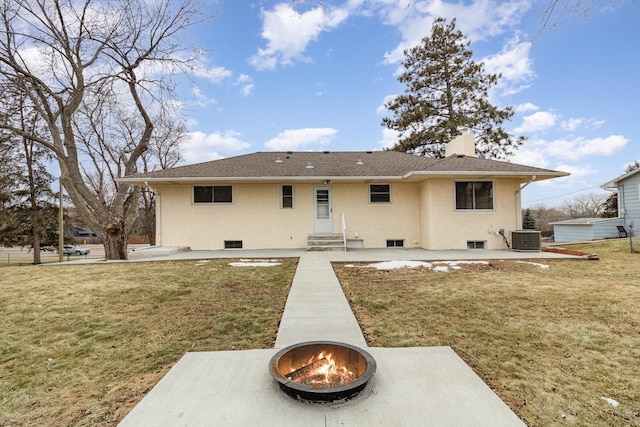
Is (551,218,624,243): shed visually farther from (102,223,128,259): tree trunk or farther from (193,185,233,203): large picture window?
(102,223,128,259): tree trunk

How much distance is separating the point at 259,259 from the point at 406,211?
5715 mm

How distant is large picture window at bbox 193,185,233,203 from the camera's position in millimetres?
10938

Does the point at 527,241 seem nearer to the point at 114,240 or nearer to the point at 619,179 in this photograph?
the point at 619,179

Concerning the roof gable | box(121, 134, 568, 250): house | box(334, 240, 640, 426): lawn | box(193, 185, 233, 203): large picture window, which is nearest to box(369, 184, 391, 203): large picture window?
box(121, 134, 568, 250): house

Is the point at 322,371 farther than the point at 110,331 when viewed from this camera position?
No

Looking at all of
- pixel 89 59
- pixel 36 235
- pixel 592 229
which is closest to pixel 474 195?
pixel 592 229

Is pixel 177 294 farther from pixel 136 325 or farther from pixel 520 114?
pixel 520 114

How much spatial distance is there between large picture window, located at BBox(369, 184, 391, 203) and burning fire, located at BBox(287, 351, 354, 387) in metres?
9.04

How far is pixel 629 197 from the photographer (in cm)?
1455

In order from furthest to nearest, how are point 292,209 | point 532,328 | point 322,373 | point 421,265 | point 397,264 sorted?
point 292,209 < point 397,264 < point 421,265 < point 532,328 < point 322,373

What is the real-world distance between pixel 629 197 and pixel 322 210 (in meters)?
15.4

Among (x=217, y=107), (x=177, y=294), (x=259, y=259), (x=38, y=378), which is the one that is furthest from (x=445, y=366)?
(x=217, y=107)

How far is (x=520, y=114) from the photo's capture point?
18734 mm

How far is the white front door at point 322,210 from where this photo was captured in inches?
433
